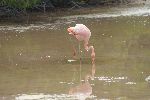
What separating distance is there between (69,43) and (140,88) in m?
5.56

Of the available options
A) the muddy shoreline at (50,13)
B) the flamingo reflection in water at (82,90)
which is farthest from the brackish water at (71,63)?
the muddy shoreline at (50,13)

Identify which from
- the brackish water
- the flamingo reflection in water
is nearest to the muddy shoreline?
the brackish water

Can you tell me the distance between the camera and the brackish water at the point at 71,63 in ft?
29.2

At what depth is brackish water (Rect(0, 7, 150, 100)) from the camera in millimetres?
8914

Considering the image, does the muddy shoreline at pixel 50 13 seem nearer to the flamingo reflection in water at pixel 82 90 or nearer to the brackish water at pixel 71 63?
the brackish water at pixel 71 63

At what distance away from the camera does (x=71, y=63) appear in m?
11.5

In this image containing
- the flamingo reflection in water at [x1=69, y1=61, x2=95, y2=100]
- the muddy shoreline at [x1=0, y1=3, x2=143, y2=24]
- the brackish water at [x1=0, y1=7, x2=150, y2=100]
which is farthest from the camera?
the muddy shoreline at [x1=0, y1=3, x2=143, y2=24]

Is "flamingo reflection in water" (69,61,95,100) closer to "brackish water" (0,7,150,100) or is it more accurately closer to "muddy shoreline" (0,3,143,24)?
"brackish water" (0,7,150,100)

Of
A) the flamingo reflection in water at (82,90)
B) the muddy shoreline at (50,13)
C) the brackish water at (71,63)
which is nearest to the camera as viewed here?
the flamingo reflection in water at (82,90)

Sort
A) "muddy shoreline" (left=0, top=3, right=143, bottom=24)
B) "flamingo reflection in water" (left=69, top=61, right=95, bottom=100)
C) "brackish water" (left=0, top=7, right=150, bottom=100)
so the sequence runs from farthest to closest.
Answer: "muddy shoreline" (left=0, top=3, right=143, bottom=24) < "brackish water" (left=0, top=7, right=150, bottom=100) < "flamingo reflection in water" (left=69, top=61, right=95, bottom=100)

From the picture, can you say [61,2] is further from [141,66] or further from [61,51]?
[141,66]

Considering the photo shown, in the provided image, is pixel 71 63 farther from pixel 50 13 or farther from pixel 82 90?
pixel 50 13

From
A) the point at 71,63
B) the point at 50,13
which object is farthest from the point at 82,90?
the point at 50,13

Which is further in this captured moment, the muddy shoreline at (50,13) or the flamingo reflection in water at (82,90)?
the muddy shoreline at (50,13)
